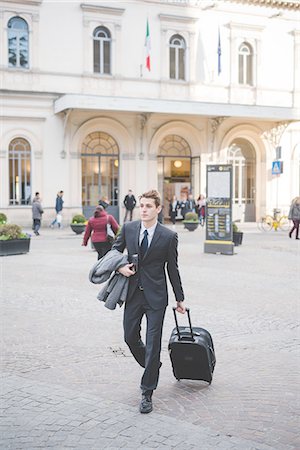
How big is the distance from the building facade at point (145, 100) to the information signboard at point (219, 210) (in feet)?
34.1

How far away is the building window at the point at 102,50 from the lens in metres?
28.2

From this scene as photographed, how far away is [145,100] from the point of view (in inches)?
1072

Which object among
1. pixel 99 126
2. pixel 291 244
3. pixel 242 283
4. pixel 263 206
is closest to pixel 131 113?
pixel 99 126

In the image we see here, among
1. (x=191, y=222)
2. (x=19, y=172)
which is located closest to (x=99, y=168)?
(x=19, y=172)

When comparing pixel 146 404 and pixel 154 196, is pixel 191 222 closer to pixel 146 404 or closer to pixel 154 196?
pixel 154 196

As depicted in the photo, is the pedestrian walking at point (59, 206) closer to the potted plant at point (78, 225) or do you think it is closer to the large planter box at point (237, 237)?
the potted plant at point (78, 225)

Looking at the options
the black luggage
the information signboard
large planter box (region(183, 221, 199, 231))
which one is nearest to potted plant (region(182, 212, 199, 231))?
large planter box (region(183, 221, 199, 231))

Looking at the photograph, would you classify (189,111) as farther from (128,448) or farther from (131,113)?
(128,448)

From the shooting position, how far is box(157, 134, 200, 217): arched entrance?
30344 mm

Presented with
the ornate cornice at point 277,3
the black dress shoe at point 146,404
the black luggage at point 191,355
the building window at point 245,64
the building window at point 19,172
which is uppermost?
the ornate cornice at point 277,3

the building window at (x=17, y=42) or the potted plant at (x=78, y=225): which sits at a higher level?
the building window at (x=17, y=42)

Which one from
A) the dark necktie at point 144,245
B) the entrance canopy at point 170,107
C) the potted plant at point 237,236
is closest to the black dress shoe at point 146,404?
the dark necktie at point 144,245

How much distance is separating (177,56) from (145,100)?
387 cm

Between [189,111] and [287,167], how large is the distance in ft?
24.0
